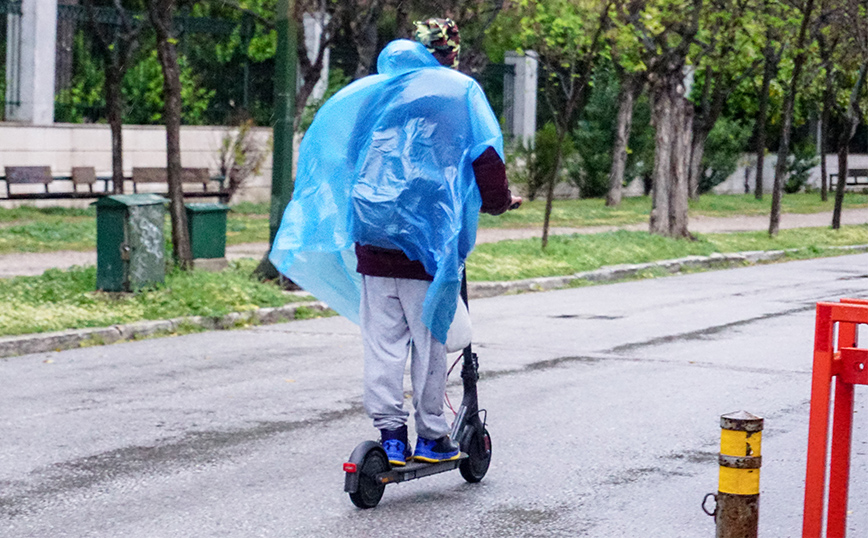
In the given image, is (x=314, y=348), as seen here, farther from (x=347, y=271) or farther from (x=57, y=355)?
(x=347, y=271)

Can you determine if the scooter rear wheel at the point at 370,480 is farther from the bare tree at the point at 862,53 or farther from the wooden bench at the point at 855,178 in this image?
the wooden bench at the point at 855,178

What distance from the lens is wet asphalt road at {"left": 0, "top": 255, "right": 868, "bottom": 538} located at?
521 cm

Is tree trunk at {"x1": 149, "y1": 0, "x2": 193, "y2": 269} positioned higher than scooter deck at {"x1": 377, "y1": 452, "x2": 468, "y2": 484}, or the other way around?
tree trunk at {"x1": 149, "y1": 0, "x2": 193, "y2": 269}

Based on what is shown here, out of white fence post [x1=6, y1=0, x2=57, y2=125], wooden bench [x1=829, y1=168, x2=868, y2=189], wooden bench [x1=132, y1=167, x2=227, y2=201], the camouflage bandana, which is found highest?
white fence post [x1=6, y1=0, x2=57, y2=125]

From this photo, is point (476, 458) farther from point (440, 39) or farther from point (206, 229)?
point (206, 229)

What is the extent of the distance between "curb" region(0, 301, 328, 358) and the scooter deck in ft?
17.4

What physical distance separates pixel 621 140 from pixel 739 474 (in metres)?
28.8

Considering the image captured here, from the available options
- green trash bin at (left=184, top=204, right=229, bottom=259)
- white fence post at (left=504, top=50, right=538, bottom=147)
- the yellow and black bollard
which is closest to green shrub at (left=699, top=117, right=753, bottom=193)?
white fence post at (left=504, top=50, right=538, bottom=147)

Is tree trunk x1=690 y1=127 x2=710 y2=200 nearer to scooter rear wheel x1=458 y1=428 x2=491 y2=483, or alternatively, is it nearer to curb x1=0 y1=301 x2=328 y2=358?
curb x1=0 y1=301 x2=328 y2=358

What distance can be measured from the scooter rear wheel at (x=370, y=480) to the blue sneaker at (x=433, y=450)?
7.4 inches

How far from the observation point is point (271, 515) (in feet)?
17.1

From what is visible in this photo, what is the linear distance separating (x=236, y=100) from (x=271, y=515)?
24329 millimetres

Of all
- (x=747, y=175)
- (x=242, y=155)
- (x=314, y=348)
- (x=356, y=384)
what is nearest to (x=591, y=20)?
(x=242, y=155)

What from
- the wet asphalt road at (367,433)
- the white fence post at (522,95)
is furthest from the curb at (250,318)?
the white fence post at (522,95)
